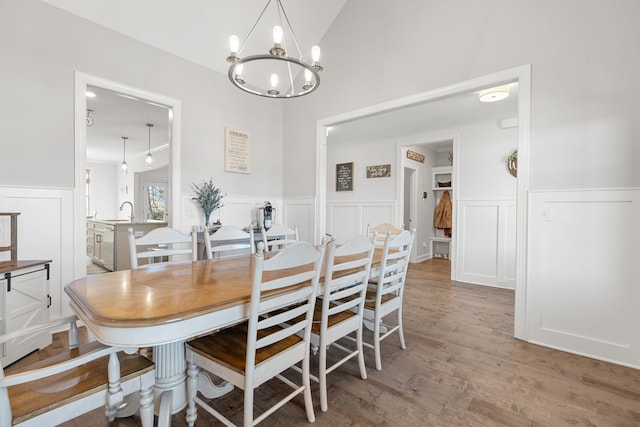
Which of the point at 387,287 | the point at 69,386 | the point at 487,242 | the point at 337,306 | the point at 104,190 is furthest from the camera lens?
the point at 104,190

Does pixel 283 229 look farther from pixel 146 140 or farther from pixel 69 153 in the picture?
pixel 146 140

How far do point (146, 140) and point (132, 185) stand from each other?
2.25m

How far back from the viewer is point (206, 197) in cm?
350

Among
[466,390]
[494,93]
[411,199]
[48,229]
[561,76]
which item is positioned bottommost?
[466,390]

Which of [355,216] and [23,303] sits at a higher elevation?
[355,216]

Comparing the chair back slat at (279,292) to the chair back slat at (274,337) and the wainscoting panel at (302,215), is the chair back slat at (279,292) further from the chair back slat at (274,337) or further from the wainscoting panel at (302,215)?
the wainscoting panel at (302,215)

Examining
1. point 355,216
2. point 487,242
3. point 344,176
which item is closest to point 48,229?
point 355,216

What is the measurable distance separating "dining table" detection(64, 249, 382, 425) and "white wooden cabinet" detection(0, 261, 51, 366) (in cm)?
107

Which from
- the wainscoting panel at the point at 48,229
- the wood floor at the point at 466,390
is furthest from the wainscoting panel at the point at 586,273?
the wainscoting panel at the point at 48,229

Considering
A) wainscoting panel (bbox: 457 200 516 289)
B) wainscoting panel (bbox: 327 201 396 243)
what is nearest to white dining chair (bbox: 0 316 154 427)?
wainscoting panel (bbox: 457 200 516 289)

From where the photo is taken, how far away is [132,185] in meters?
8.12

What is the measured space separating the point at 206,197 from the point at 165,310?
2.65 m

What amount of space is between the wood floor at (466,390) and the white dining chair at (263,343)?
0.90 ft

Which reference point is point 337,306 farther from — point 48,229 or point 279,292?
point 48,229
